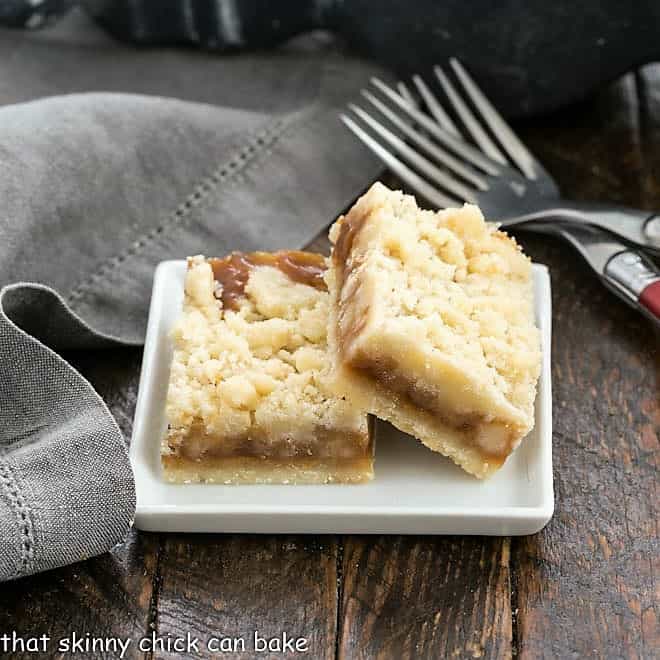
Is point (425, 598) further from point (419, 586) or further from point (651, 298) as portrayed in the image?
point (651, 298)

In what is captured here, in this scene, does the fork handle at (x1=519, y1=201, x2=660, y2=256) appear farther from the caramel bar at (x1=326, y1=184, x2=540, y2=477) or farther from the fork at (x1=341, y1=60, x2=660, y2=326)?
the caramel bar at (x1=326, y1=184, x2=540, y2=477)

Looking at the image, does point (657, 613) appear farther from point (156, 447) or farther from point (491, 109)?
point (491, 109)

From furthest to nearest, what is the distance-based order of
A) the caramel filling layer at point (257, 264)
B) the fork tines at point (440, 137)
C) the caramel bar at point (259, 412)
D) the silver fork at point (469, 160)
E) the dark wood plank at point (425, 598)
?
the fork tines at point (440, 137) < the silver fork at point (469, 160) < the caramel filling layer at point (257, 264) < the caramel bar at point (259, 412) < the dark wood plank at point (425, 598)

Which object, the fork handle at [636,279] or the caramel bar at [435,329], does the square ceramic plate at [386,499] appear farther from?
the fork handle at [636,279]

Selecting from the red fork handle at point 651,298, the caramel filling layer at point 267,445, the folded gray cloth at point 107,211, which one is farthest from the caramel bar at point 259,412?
the red fork handle at point 651,298

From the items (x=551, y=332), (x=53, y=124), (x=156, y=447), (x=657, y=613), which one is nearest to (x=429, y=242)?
(x=551, y=332)

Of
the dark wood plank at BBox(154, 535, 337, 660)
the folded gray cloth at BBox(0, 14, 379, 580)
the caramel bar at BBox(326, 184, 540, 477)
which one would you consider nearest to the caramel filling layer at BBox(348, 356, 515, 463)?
the caramel bar at BBox(326, 184, 540, 477)

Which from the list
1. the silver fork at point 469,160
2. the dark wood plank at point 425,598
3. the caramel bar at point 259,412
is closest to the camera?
the dark wood plank at point 425,598
